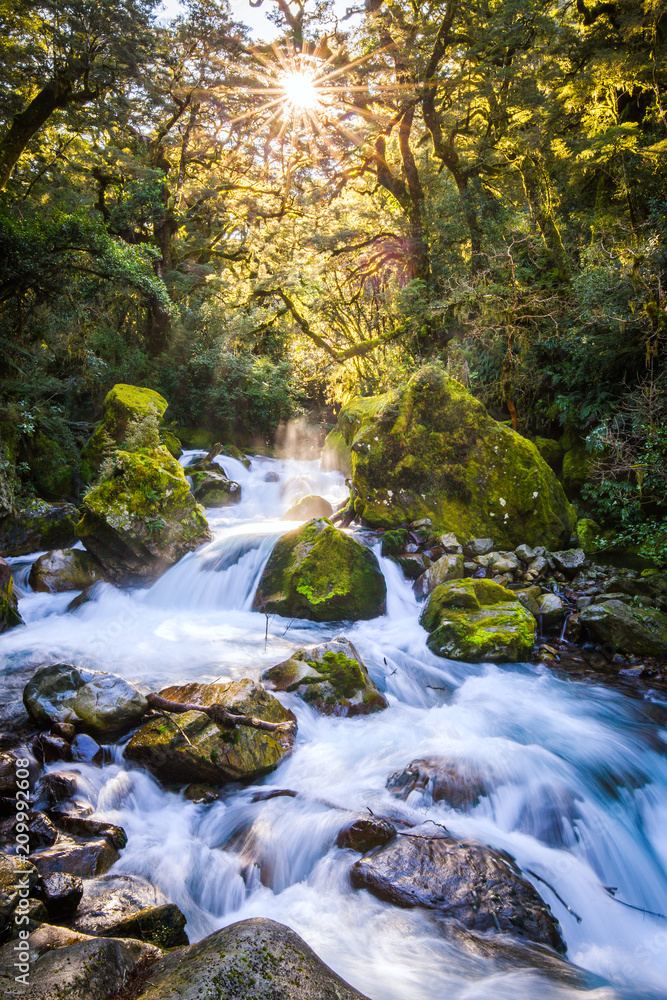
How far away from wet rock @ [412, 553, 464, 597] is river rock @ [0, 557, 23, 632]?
5968 mm

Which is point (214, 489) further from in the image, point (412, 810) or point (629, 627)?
point (412, 810)

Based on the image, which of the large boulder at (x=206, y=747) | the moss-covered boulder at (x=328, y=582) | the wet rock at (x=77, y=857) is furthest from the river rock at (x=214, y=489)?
the wet rock at (x=77, y=857)

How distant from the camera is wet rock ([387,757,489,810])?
401 cm

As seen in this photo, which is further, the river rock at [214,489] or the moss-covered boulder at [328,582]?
the river rock at [214,489]

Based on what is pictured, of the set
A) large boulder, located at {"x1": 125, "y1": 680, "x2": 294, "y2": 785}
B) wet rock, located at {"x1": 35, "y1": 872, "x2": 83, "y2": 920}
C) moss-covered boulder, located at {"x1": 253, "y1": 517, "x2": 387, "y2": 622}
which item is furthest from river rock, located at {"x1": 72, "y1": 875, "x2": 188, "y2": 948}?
moss-covered boulder, located at {"x1": 253, "y1": 517, "x2": 387, "y2": 622}

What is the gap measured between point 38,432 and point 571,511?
11.2 meters

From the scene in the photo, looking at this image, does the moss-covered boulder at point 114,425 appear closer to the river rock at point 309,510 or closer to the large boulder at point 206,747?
the river rock at point 309,510

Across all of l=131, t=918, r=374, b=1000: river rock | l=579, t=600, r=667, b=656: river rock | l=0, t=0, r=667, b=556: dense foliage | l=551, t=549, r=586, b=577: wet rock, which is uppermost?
l=0, t=0, r=667, b=556: dense foliage

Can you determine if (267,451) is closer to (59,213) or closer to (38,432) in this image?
(38,432)

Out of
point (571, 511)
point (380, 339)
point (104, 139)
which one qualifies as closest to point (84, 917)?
point (571, 511)

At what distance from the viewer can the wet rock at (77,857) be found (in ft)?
9.77

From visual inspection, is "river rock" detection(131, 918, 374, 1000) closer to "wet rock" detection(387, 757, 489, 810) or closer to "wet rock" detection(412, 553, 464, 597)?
"wet rock" detection(387, 757, 489, 810)

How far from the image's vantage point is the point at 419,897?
3078mm

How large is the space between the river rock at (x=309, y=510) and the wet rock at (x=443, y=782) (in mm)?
6960
